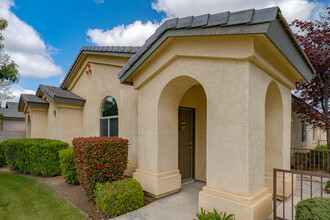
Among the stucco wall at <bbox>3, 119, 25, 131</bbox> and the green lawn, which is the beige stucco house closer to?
the green lawn

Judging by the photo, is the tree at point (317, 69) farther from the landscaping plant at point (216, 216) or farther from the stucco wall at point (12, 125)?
the stucco wall at point (12, 125)

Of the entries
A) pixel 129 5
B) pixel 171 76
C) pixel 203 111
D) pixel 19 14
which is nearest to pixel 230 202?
pixel 171 76

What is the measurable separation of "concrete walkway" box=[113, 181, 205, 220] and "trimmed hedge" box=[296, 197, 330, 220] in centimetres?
212

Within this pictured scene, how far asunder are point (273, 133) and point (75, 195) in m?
6.23

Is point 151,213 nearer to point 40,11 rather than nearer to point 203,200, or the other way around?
point 203,200

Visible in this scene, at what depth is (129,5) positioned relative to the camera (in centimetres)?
1119

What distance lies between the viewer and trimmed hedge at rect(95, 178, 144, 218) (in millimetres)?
4273

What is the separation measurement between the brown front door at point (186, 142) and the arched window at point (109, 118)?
122 inches

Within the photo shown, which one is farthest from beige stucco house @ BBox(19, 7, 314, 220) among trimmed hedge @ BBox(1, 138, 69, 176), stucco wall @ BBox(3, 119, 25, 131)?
stucco wall @ BBox(3, 119, 25, 131)

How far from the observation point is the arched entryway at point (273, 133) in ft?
17.3

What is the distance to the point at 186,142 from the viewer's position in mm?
6828

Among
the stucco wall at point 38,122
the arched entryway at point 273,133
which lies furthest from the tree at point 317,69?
the stucco wall at point 38,122

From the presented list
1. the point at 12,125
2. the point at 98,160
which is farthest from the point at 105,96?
the point at 12,125

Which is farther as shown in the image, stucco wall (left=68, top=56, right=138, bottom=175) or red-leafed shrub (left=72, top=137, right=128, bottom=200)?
stucco wall (left=68, top=56, right=138, bottom=175)
